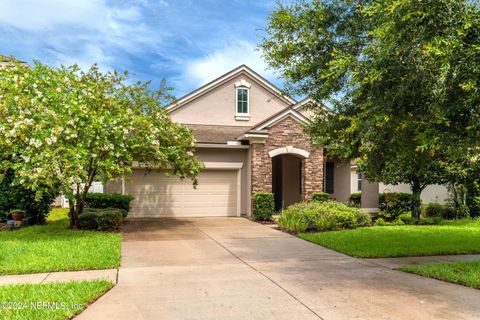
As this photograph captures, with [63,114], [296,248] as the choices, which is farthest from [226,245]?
→ [63,114]

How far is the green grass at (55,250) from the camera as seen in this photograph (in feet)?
Answer: 26.7

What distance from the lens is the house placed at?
17656 millimetres

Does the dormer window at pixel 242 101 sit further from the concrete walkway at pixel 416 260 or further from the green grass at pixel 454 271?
the green grass at pixel 454 271

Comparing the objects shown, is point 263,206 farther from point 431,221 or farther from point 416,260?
point 416,260

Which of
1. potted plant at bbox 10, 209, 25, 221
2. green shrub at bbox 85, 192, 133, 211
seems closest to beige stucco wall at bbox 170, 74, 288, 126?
green shrub at bbox 85, 192, 133, 211

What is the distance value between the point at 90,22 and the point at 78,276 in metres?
8.63

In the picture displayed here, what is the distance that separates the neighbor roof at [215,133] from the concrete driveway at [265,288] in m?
8.02

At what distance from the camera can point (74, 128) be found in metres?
11.0

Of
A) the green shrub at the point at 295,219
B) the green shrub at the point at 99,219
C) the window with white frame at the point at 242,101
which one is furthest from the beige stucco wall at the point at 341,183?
the green shrub at the point at 99,219

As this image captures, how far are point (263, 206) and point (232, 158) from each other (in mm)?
2923

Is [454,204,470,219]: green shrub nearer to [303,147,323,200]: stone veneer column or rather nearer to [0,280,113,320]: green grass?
[303,147,323,200]: stone veneer column

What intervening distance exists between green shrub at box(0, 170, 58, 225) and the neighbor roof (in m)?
6.65

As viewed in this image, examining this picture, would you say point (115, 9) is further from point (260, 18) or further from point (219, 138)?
point (219, 138)

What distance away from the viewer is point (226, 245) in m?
11.1
